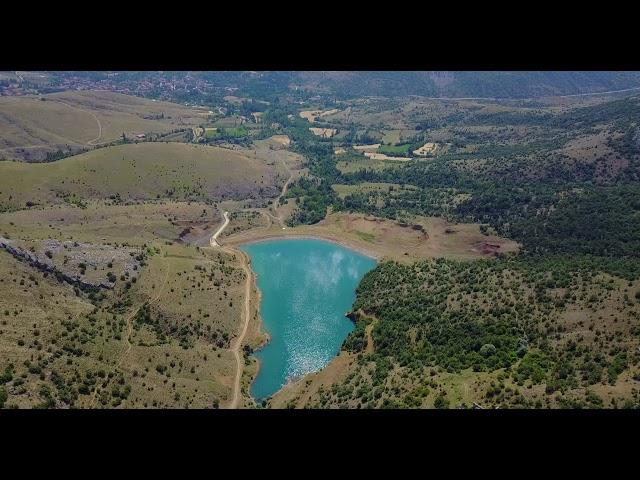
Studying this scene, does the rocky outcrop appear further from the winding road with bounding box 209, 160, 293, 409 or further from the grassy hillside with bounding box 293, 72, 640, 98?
the grassy hillside with bounding box 293, 72, 640, 98

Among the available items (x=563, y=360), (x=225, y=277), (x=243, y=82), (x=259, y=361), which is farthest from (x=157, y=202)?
(x=243, y=82)

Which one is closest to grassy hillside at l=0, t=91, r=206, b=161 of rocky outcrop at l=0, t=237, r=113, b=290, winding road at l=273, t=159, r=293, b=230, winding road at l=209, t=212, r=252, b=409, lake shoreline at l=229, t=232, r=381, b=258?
winding road at l=273, t=159, r=293, b=230

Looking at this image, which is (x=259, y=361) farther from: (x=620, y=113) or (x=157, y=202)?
(x=620, y=113)

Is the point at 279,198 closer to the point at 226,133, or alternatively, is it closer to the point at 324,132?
the point at 226,133

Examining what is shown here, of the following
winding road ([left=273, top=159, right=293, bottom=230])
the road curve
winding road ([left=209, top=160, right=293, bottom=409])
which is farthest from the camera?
winding road ([left=273, top=159, right=293, bottom=230])

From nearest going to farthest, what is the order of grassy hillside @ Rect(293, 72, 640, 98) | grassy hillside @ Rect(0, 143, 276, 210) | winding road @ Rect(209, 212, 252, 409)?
winding road @ Rect(209, 212, 252, 409)
grassy hillside @ Rect(0, 143, 276, 210)
grassy hillside @ Rect(293, 72, 640, 98)

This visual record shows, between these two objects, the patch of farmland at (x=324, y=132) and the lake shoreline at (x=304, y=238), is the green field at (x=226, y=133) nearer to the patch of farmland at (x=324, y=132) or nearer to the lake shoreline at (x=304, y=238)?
the patch of farmland at (x=324, y=132)
